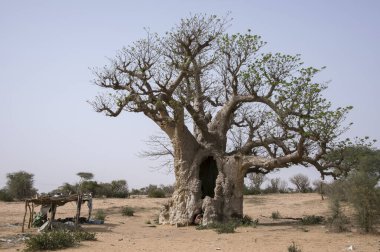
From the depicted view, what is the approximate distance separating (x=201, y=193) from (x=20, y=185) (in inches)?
817

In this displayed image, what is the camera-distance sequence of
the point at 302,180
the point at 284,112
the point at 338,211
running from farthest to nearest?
the point at 302,180 → the point at 284,112 → the point at 338,211

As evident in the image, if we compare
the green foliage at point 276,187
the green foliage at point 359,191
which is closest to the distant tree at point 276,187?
the green foliage at point 276,187

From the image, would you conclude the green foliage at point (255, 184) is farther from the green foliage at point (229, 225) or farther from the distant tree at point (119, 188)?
the green foliage at point (229, 225)

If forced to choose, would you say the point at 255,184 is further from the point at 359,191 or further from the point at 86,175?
the point at 359,191

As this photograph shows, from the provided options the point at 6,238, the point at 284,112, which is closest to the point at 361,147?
the point at 284,112

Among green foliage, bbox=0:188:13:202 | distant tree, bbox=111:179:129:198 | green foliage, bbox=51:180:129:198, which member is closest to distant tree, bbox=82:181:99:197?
green foliage, bbox=51:180:129:198

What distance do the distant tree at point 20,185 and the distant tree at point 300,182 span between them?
70.8 feet

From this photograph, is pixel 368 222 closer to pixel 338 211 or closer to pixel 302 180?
pixel 338 211

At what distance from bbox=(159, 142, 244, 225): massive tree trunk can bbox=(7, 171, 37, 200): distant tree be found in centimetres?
1915

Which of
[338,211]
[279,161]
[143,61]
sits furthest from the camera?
[143,61]

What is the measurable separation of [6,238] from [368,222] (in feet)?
32.1

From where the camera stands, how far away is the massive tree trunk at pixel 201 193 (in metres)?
15.6

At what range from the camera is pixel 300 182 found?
1502 inches

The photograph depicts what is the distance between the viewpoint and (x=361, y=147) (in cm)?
1477
